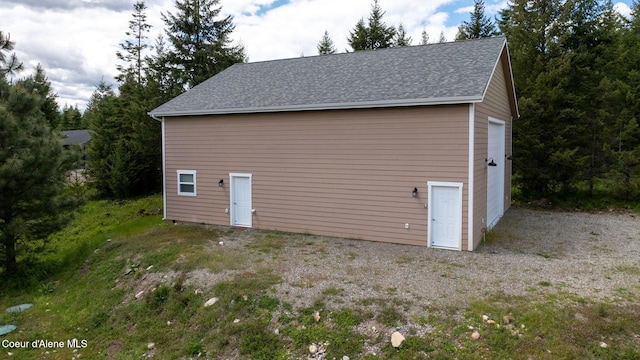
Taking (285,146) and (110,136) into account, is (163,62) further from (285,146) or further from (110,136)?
(285,146)

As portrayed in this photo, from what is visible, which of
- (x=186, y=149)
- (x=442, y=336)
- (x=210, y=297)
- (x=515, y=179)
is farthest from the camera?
(x=515, y=179)

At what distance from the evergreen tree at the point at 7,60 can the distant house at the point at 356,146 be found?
399 centimetres

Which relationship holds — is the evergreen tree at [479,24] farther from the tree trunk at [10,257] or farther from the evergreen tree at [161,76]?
the tree trunk at [10,257]

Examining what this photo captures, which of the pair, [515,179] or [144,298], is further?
[515,179]

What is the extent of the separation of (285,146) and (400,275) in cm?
554

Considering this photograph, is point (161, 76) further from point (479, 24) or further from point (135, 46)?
point (479, 24)

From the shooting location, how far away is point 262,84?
13.4 m

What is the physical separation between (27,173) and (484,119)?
37.4ft

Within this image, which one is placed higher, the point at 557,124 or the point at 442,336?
the point at 557,124

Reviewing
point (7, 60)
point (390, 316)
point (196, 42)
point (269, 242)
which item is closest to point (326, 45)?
point (196, 42)

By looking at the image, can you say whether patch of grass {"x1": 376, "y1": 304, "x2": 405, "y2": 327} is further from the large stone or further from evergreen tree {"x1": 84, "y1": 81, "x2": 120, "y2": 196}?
evergreen tree {"x1": 84, "y1": 81, "x2": 120, "y2": 196}

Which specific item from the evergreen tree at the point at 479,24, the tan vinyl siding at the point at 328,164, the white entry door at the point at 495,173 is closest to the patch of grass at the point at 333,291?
the tan vinyl siding at the point at 328,164

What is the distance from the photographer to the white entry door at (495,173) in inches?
465

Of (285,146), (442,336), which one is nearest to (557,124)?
(285,146)
